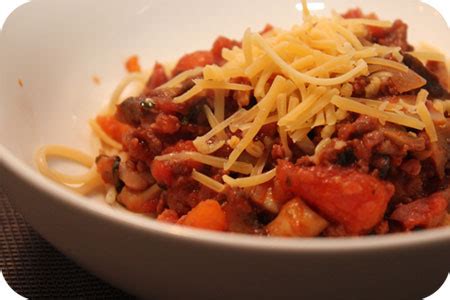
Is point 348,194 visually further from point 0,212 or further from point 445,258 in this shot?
point 0,212

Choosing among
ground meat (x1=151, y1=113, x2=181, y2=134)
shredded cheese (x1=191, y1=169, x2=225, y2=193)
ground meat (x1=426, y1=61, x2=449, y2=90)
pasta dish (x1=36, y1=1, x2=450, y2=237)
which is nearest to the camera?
pasta dish (x1=36, y1=1, x2=450, y2=237)

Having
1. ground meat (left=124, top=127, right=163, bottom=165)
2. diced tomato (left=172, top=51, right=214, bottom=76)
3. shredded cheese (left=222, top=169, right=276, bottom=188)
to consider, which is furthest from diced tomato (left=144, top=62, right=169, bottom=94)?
shredded cheese (left=222, top=169, right=276, bottom=188)

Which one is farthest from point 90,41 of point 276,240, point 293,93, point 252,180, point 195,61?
point 276,240

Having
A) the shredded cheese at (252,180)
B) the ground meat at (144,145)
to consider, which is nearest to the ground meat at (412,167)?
the shredded cheese at (252,180)

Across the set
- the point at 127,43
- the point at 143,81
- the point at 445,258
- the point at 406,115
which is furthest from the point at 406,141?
the point at 127,43

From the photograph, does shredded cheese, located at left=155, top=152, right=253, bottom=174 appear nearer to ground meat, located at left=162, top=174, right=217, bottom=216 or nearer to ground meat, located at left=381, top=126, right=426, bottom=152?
ground meat, located at left=162, top=174, right=217, bottom=216

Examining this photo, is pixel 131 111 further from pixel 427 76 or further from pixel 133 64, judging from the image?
A: pixel 427 76
